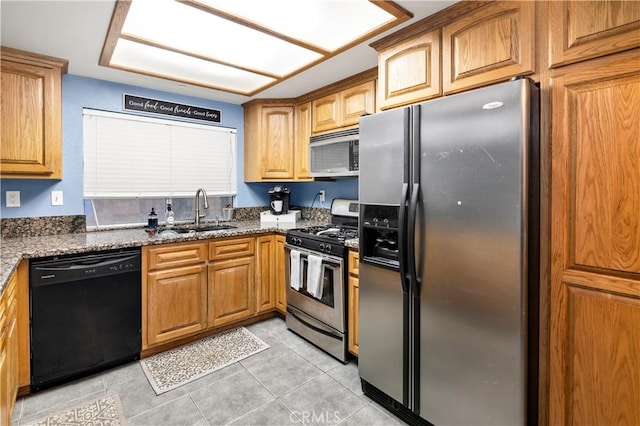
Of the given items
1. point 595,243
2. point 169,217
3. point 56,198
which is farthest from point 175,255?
point 595,243

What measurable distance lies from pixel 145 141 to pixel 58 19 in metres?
1.35

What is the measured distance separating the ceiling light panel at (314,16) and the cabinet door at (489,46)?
0.41 metres

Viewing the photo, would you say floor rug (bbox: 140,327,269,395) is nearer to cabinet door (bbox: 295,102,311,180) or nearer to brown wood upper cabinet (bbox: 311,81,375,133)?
cabinet door (bbox: 295,102,311,180)

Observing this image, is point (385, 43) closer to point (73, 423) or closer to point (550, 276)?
point (550, 276)

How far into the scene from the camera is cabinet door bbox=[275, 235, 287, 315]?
3160mm

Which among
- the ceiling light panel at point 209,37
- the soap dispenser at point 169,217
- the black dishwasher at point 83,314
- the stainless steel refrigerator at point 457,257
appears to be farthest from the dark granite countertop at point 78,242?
the ceiling light panel at point 209,37

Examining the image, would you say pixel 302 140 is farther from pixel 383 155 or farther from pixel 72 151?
pixel 72 151

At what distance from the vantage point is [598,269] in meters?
1.33

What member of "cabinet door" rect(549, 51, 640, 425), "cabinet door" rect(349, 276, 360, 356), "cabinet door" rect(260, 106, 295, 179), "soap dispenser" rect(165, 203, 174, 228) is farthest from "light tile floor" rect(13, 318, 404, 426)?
"cabinet door" rect(260, 106, 295, 179)

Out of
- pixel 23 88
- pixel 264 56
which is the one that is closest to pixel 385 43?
pixel 264 56

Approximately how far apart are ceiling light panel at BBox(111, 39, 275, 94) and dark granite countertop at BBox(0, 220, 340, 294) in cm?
136

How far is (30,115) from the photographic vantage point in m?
2.31

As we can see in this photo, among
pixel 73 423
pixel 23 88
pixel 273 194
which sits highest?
pixel 23 88

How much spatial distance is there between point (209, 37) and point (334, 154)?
1.38m
